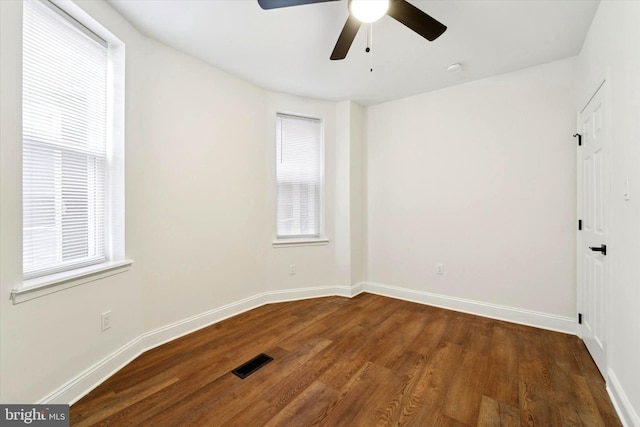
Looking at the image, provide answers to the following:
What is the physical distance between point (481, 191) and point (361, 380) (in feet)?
7.90

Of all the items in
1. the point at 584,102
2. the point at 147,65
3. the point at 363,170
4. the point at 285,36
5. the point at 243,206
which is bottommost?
the point at 243,206

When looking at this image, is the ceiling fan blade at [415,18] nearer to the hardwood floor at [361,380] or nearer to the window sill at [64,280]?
the hardwood floor at [361,380]

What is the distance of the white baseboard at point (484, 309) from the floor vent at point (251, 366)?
2073mm

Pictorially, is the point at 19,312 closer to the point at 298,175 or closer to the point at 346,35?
the point at 346,35

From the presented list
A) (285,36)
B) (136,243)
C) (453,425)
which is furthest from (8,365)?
(285,36)

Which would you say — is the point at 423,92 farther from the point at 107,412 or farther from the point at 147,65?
the point at 107,412

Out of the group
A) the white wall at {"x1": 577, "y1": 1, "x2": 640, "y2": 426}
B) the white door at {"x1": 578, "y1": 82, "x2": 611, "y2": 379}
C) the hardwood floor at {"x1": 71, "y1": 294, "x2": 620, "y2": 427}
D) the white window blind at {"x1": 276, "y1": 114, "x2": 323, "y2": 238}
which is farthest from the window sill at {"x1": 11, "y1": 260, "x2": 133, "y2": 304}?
the white door at {"x1": 578, "y1": 82, "x2": 611, "y2": 379}

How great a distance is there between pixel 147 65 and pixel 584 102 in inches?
149

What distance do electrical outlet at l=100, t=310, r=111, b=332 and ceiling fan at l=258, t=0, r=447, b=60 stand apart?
2332 millimetres

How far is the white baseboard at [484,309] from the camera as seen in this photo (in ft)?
8.63

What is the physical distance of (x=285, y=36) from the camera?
229 cm

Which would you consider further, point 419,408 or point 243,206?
point 243,206
